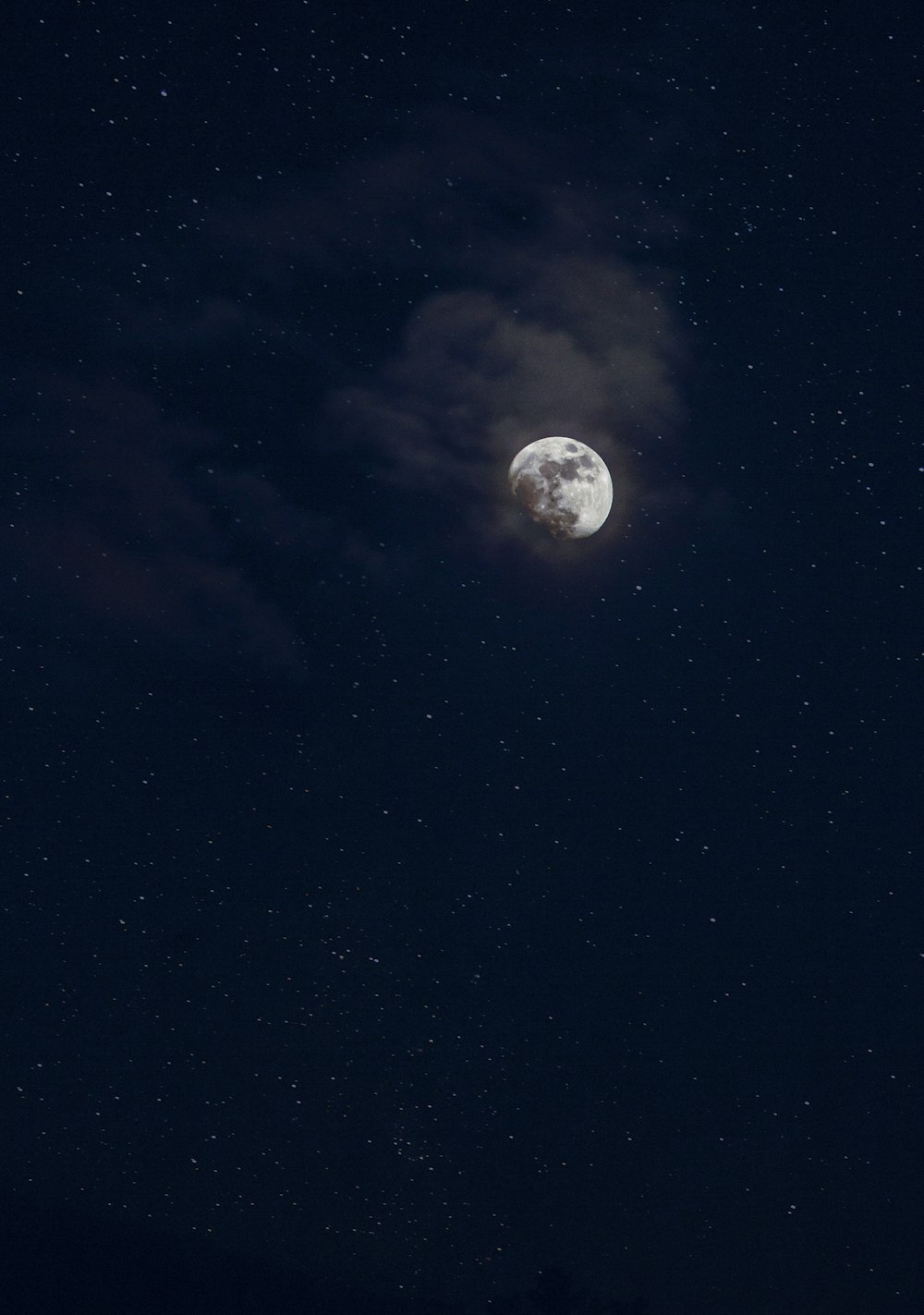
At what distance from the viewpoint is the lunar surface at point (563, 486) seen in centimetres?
714

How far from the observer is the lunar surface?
23.4ft

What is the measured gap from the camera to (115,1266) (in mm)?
21469

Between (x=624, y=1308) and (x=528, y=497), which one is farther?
(x=624, y=1308)

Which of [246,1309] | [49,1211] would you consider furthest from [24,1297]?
[246,1309]

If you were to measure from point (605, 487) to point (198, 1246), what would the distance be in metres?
29.4

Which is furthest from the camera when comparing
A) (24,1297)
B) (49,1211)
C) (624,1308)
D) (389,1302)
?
(389,1302)

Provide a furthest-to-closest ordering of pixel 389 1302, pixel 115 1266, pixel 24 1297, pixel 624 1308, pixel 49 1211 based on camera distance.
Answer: pixel 389 1302, pixel 49 1211, pixel 115 1266, pixel 24 1297, pixel 624 1308

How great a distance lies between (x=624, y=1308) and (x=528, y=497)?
19.7 meters

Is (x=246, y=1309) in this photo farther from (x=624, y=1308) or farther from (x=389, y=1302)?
(x=624, y=1308)

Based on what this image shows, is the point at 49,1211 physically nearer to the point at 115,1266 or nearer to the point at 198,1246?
the point at 115,1266

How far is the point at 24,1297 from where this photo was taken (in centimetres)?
1903

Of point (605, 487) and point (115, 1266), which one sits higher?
point (605, 487)

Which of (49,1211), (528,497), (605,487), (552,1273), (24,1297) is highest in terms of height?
(605,487)

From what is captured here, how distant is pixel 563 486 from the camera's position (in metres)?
7.27
